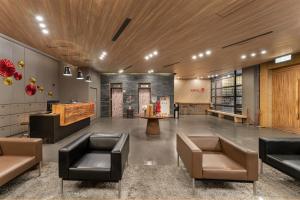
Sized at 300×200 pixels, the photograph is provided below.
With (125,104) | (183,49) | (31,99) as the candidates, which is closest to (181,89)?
(125,104)

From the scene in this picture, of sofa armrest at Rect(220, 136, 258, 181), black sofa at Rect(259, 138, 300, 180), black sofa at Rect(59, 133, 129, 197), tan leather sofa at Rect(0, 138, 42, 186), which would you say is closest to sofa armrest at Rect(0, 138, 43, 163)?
tan leather sofa at Rect(0, 138, 42, 186)

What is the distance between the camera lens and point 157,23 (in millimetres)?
4176

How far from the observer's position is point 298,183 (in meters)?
3.03

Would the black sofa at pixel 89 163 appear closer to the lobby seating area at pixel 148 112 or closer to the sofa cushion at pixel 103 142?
the lobby seating area at pixel 148 112

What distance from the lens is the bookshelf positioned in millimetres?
11570

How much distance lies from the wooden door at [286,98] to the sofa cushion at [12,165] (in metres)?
9.23

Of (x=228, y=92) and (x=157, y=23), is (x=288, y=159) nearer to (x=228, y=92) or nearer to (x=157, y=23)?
(x=157, y=23)

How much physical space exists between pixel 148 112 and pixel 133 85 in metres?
6.67

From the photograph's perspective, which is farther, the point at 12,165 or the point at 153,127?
the point at 153,127

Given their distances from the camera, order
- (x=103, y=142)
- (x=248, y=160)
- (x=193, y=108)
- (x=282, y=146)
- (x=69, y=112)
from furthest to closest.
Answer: (x=193, y=108) → (x=69, y=112) → (x=103, y=142) → (x=282, y=146) → (x=248, y=160)

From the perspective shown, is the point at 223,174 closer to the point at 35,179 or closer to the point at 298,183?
the point at 298,183

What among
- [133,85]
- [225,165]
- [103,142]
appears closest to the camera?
[225,165]

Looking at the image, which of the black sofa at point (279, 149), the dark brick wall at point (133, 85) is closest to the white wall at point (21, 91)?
the dark brick wall at point (133, 85)

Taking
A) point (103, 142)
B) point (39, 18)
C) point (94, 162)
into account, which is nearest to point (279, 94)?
point (103, 142)
